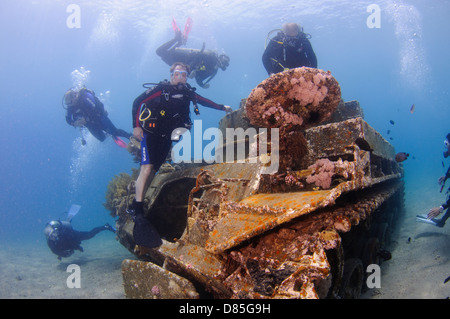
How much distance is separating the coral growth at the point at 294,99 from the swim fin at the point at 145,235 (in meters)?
2.41

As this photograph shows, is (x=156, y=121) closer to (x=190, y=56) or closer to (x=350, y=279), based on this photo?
(x=350, y=279)

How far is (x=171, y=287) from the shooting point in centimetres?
264

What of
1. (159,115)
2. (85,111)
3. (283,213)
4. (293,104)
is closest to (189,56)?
(85,111)

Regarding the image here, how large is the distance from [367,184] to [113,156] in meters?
Result: 131

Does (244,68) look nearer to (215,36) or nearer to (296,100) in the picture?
(215,36)

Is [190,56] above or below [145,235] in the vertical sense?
above

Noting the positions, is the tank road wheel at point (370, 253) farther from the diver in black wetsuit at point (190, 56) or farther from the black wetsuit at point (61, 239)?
the black wetsuit at point (61, 239)

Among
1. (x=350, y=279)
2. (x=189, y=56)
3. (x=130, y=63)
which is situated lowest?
(x=350, y=279)

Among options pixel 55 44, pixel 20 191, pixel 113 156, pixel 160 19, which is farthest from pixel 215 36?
pixel 20 191

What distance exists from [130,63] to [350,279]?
70586 millimetres

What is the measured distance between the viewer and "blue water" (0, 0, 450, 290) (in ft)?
109

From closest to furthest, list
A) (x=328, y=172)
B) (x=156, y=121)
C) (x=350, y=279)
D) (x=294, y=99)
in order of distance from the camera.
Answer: (x=328, y=172), (x=294, y=99), (x=350, y=279), (x=156, y=121)

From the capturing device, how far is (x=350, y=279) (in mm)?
3371

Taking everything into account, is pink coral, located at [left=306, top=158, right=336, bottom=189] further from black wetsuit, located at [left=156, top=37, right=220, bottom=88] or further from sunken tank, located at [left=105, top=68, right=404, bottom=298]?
black wetsuit, located at [left=156, top=37, right=220, bottom=88]
